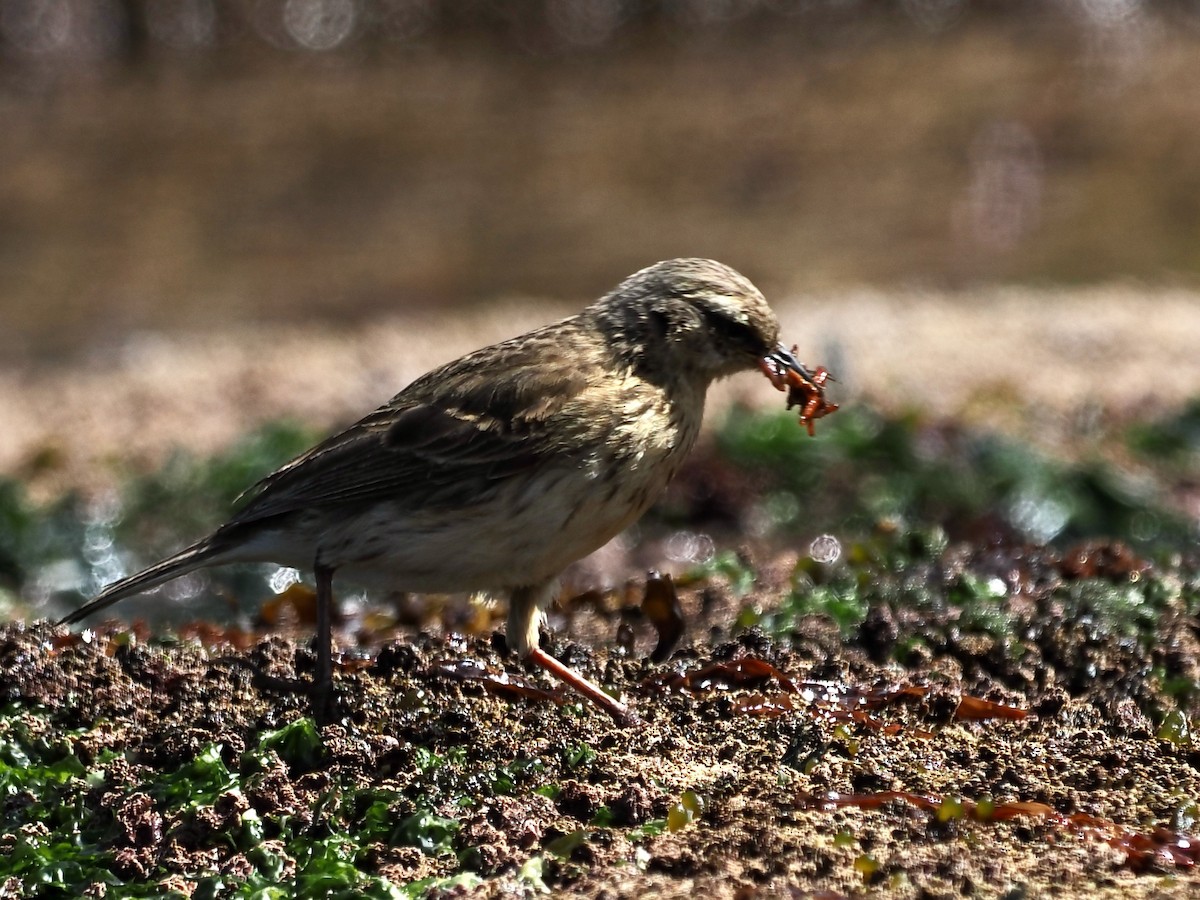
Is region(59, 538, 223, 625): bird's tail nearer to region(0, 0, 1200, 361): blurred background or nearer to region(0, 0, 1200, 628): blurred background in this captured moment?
region(0, 0, 1200, 628): blurred background

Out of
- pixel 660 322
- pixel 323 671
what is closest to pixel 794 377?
pixel 660 322

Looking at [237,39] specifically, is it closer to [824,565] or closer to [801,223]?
[801,223]

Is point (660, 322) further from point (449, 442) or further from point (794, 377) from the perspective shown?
point (449, 442)

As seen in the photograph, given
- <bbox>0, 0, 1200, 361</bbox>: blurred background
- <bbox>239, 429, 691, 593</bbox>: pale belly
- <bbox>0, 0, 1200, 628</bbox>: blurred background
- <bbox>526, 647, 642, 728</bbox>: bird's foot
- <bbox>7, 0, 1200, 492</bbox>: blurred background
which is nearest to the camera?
<bbox>526, 647, 642, 728</bbox>: bird's foot

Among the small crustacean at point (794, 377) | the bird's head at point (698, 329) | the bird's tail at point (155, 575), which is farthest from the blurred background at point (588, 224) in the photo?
the bird's head at point (698, 329)

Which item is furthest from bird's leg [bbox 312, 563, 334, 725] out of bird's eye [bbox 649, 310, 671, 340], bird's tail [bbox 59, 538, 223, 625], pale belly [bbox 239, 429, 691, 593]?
bird's eye [bbox 649, 310, 671, 340]

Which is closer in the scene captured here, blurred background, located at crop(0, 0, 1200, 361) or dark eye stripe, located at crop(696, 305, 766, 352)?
dark eye stripe, located at crop(696, 305, 766, 352)

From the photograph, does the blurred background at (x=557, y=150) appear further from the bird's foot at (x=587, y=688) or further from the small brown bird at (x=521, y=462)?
the bird's foot at (x=587, y=688)

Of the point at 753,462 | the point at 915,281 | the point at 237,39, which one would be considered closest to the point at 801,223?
the point at 915,281
